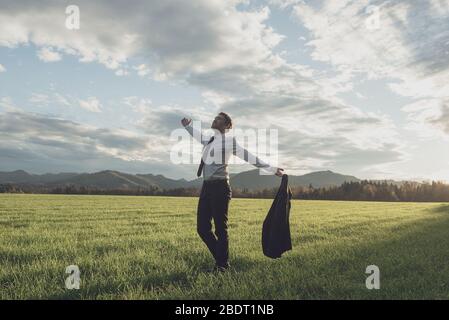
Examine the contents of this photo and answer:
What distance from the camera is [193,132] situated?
9016mm

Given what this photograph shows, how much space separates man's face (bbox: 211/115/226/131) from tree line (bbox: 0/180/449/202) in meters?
79.0

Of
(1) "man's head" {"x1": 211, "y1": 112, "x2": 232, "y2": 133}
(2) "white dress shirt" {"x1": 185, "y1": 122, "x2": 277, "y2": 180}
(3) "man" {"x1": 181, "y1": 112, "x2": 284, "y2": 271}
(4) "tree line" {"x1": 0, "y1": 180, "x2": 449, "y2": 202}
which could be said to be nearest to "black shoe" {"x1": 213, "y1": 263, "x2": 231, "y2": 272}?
(3) "man" {"x1": 181, "y1": 112, "x2": 284, "y2": 271}

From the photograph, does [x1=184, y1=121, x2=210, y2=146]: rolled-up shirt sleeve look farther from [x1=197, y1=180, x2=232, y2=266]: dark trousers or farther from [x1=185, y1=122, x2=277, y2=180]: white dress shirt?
[x1=197, y1=180, x2=232, y2=266]: dark trousers

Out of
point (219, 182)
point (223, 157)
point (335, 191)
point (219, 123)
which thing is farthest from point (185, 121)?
point (335, 191)

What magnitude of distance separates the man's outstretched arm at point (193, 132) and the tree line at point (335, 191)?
7850cm

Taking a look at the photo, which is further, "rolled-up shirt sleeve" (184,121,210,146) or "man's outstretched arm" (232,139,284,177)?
"rolled-up shirt sleeve" (184,121,210,146)

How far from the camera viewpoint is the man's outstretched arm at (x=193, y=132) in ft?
29.2

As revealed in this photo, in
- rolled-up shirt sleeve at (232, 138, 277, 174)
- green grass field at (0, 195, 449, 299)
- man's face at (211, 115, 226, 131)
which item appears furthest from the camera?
man's face at (211, 115, 226, 131)

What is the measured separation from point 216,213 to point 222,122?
1.76 metres

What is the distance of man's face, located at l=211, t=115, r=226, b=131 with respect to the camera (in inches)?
333

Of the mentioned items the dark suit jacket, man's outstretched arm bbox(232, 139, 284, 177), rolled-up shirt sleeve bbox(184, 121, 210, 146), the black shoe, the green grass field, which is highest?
rolled-up shirt sleeve bbox(184, 121, 210, 146)
